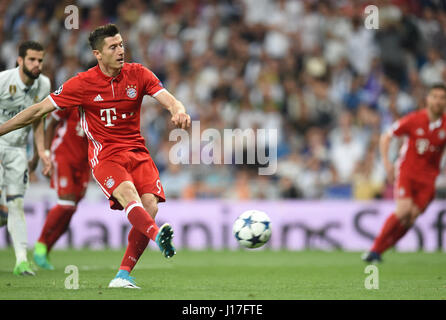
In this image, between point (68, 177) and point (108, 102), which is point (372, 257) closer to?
point (68, 177)

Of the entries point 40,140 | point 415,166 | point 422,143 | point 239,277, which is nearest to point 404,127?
point 422,143

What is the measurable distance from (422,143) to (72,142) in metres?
4.95

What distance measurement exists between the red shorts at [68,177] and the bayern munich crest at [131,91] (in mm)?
3170

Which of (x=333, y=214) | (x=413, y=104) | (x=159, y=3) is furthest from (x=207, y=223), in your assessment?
(x=159, y=3)

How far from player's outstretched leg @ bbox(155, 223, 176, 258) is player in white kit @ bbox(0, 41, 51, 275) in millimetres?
3138

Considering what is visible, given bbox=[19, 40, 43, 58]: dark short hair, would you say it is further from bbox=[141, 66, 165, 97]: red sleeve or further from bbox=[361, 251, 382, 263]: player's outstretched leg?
bbox=[361, 251, 382, 263]: player's outstretched leg

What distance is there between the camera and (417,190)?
11.0 m

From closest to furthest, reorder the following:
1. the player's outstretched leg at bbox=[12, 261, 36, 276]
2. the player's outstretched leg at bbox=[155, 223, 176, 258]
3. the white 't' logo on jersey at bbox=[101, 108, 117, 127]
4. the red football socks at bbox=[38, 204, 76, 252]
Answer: the player's outstretched leg at bbox=[155, 223, 176, 258]
the white 't' logo on jersey at bbox=[101, 108, 117, 127]
the player's outstretched leg at bbox=[12, 261, 36, 276]
the red football socks at bbox=[38, 204, 76, 252]

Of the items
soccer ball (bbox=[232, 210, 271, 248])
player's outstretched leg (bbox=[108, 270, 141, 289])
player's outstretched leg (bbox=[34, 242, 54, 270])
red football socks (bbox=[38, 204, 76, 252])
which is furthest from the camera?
red football socks (bbox=[38, 204, 76, 252])

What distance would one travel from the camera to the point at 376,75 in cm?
1706

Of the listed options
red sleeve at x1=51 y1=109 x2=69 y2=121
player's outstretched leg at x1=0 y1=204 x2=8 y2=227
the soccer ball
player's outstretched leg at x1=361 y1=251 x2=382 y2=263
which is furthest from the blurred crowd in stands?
the soccer ball

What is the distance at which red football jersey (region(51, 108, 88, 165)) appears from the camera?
1005 cm
